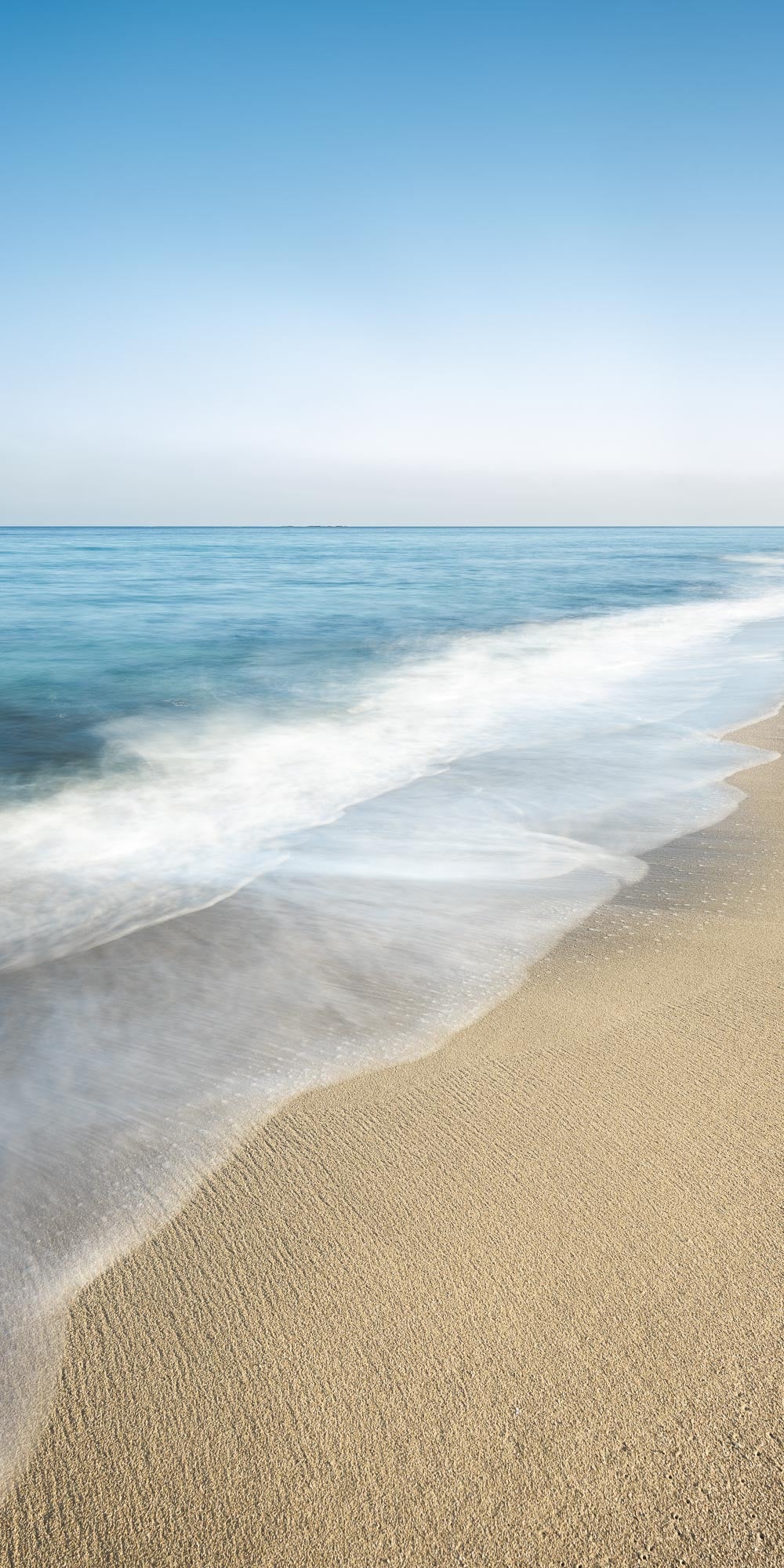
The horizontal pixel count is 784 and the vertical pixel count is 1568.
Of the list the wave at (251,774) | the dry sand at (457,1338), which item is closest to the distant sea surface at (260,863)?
the wave at (251,774)

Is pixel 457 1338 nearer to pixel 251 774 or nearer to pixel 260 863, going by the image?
pixel 260 863

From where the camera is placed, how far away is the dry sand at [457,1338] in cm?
161

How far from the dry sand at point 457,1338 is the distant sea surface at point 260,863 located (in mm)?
186

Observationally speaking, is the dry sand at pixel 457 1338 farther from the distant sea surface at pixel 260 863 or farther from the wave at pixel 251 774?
the wave at pixel 251 774

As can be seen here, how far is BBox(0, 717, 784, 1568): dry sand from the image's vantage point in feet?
5.28

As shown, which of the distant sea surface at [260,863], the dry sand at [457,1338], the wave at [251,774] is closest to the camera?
the dry sand at [457,1338]

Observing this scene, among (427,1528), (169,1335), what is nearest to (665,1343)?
(427,1528)

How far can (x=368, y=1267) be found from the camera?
2.15m

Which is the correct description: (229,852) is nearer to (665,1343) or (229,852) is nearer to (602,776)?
(602,776)

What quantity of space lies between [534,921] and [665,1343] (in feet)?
7.46

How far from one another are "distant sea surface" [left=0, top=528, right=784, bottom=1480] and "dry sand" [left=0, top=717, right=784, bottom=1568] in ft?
0.61

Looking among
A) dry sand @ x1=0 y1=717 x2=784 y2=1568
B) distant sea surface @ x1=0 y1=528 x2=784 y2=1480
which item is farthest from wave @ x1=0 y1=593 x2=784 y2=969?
dry sand @ x1=0 y1=717 x2=784 y2=1568

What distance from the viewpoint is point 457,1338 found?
1.94 meters

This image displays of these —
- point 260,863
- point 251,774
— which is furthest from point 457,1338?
point 251,774
